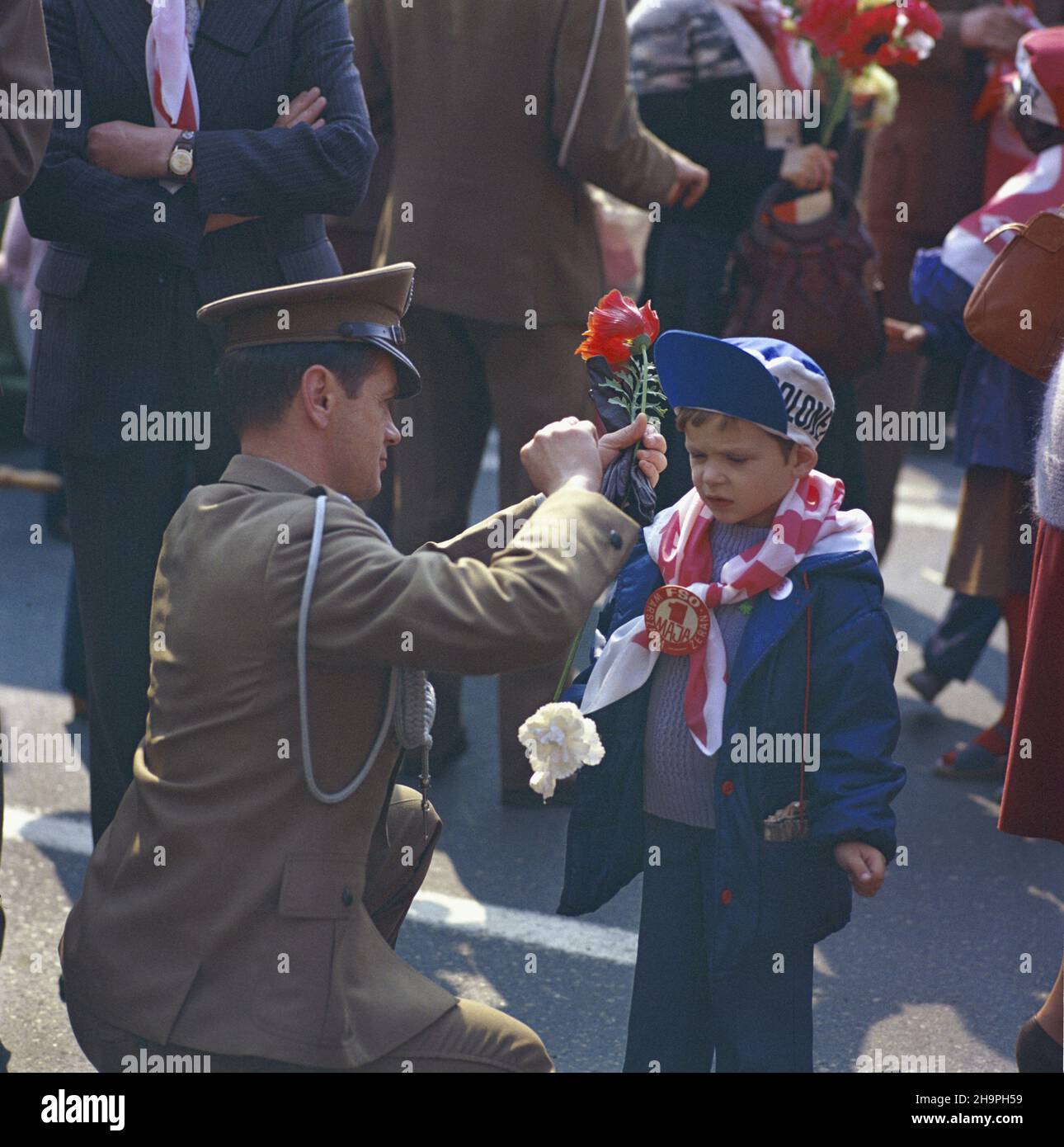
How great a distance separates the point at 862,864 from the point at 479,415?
7.99ft

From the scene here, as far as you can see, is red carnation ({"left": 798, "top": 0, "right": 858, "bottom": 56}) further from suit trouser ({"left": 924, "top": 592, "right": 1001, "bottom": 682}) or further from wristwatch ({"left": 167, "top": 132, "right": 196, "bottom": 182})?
wristwatch ({"left": 167, "top": 132, "right": 196, "bottom": 182})

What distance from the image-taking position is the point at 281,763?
257cm

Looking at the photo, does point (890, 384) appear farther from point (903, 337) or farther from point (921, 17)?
point (921, 17)

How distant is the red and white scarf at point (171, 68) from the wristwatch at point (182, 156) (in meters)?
0.06

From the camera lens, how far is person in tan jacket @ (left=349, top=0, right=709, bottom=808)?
15.1 feet

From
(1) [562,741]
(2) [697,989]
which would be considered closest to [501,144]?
(1) [562,741]

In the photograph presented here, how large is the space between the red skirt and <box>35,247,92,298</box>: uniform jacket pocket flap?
6.54ft

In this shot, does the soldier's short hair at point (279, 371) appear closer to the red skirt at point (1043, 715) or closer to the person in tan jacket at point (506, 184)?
the red skirt at point (1043, 715)

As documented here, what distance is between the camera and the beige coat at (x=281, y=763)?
2.50 m

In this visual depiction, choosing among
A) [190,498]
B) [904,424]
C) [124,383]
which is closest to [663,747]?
[190,498]

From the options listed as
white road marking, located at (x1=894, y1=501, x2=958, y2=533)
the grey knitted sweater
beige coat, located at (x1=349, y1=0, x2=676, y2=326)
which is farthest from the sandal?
white road marking, located at (x1=894, y1=501, x2=958, y2=533)

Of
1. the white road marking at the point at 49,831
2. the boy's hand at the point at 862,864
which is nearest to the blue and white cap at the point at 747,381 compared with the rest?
the boy's hand at the point at 862,864
